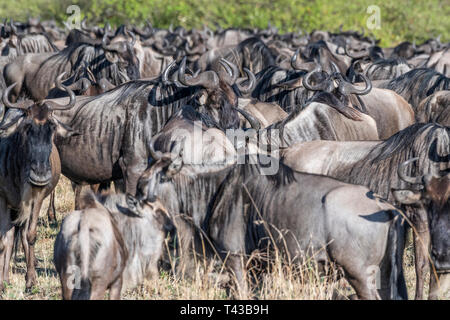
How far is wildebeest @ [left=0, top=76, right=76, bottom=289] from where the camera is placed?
5848mm

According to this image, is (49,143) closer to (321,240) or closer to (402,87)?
(321,240)

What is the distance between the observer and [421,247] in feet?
18.1

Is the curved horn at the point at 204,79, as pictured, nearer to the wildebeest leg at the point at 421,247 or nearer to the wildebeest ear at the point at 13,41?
the wildebeest leg at the point at 421,247

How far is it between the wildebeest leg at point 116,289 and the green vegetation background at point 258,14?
23874 mm

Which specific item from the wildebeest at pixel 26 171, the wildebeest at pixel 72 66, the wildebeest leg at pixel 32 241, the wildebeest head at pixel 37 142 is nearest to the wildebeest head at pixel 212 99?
the wildebeest at pixel 26 171

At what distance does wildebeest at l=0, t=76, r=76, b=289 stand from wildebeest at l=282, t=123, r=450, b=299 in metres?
1.83

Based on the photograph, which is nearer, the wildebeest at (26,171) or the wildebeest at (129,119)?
the wildebeest at (26,171)

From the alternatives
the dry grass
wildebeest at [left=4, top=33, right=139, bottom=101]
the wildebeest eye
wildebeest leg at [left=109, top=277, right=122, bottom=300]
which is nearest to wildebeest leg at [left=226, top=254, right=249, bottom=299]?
the dry grass

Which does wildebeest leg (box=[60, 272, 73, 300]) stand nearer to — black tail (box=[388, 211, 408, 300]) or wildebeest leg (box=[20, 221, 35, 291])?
wildebeest leg (box=[20, 221, 35, 291])

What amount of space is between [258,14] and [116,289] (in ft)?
83.7

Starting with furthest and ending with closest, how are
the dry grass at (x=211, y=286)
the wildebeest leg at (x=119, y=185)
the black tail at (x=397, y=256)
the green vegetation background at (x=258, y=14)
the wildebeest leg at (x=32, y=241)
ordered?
the green vegetation background at (x=258, y=14)
the wildebeest leg at (x=119, y=185)
the wildebeest leg at (x=32, y=241)
the dry grass at (x=211, y=286)
the black tail at (x=397, y=256)

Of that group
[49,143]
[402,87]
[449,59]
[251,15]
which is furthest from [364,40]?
[49,143]

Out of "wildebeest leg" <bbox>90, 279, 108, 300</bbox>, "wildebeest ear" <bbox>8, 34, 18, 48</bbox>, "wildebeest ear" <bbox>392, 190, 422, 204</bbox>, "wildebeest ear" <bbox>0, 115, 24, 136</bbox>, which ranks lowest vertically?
"wildebeest leg" <bbox>90, 279, 108, 300</bbox>

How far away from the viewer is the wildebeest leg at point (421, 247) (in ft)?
17.0
